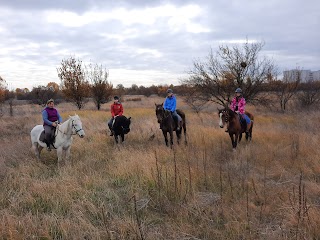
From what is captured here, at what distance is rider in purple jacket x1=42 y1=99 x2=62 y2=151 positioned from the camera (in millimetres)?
7988

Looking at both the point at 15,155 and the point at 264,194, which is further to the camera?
the point at 15,155

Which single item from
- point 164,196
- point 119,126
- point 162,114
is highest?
point 162,114

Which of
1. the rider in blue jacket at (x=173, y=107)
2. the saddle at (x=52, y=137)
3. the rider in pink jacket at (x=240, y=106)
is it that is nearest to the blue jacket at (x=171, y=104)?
the rider in blue jacket at (x=173, y=107)

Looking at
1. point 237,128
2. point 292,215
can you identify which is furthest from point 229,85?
point 292,215

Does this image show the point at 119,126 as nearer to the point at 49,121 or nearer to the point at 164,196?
the point at 49,121

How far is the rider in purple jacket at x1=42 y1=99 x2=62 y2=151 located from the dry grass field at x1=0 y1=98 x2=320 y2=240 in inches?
31.4

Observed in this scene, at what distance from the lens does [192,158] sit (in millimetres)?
7531

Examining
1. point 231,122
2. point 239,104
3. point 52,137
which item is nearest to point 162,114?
point 231,122

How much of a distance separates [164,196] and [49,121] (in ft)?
15.1

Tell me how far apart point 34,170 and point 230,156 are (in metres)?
5.65

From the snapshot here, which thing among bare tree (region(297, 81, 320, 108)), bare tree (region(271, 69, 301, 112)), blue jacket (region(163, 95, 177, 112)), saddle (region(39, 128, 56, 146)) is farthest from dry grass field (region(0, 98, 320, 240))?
bare tree (region(297, 81, 320, 108))

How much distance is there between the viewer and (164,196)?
5.20 meters

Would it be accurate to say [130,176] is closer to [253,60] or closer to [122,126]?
[122,126]

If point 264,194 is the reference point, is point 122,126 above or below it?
above
